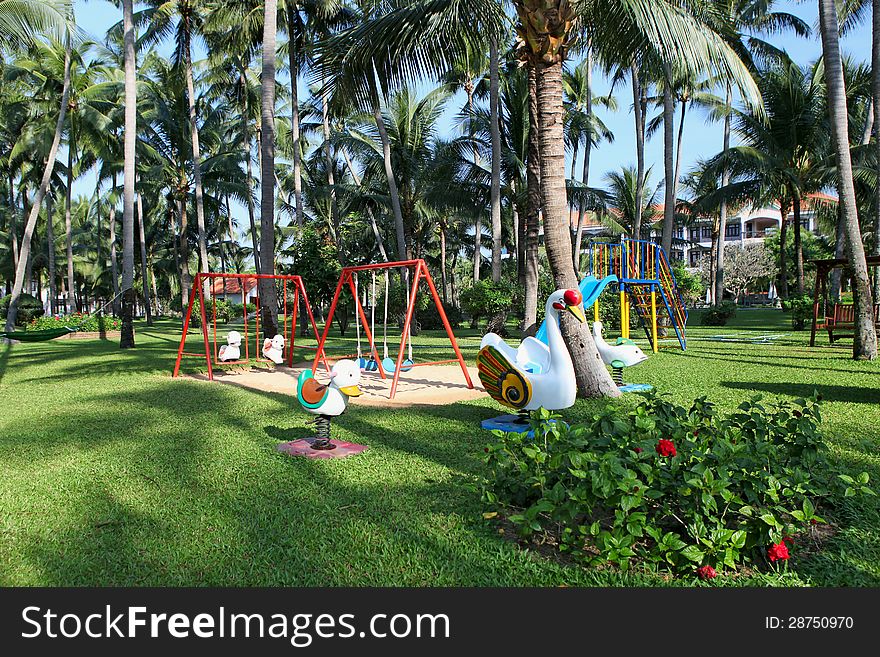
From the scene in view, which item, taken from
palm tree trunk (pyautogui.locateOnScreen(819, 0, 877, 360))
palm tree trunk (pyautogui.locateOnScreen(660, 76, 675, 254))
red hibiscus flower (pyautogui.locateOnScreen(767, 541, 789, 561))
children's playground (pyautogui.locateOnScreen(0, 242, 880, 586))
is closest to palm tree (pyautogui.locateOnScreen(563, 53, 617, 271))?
palm tree trunk (pyautogui.locateOnScreen(660, 76, 675, 254))

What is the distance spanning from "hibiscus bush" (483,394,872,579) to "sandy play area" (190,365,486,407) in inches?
161

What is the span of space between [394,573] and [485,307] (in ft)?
50.5

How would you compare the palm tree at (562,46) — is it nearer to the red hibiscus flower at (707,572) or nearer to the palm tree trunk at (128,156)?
the red hibiscus flower at (707,572)

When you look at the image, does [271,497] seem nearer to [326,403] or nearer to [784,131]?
[326,403]

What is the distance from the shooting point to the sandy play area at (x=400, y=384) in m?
7.86

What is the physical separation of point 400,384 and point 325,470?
14.8 feet

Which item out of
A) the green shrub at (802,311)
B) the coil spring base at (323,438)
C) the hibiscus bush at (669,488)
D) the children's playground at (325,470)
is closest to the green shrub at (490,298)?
the children's playground at (325,470)

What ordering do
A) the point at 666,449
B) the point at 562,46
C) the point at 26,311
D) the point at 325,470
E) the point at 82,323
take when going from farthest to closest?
the point at 26,311
the point at 82,323
the point at 562,46
the point at 325,470
the point at 666,449

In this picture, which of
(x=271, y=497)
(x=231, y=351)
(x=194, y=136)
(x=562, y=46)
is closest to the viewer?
(x=271, y=497)

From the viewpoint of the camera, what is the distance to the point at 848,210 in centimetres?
1082

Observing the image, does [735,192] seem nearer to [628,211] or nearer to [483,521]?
[628,211]

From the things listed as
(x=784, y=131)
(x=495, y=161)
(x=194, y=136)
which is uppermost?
(x=194, y=136)

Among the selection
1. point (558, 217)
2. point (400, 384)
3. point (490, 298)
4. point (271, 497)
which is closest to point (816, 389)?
point (558, 217)

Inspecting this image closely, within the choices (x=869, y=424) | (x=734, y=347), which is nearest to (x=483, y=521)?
(x=869, y=424)
